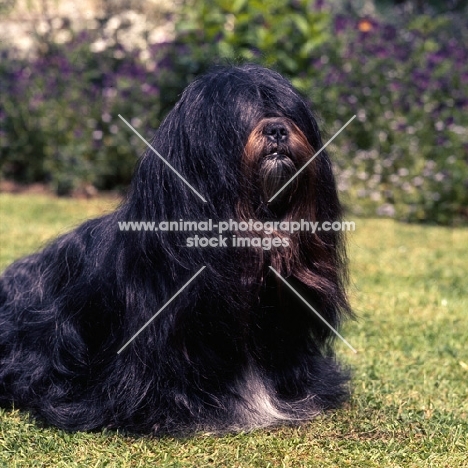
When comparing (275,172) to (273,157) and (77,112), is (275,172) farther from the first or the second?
(77,112)

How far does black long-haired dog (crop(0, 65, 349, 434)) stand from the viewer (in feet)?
9.87

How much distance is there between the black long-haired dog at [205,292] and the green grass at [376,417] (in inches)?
4.1

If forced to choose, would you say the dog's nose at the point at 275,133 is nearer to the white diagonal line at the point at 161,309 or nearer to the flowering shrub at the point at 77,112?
the white diagonal line at the point at 161,309

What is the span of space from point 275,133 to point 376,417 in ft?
4.43

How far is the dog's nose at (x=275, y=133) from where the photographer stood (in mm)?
2975

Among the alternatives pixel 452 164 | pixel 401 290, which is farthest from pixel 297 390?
pixel 452 164

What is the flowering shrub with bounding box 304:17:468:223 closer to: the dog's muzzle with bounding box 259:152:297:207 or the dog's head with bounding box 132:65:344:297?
the dog's head with bounding box 132:65:344:297

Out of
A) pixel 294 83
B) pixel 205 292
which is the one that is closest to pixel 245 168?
pixel 205 292

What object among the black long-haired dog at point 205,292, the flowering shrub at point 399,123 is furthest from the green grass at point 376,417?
the flowering shrub at point 399,123

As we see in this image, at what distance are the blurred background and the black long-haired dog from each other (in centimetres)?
506

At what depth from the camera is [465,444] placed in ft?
10.8

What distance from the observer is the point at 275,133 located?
298 centimetres

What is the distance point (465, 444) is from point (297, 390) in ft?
2.30

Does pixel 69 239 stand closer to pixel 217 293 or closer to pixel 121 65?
pixel 217 293
